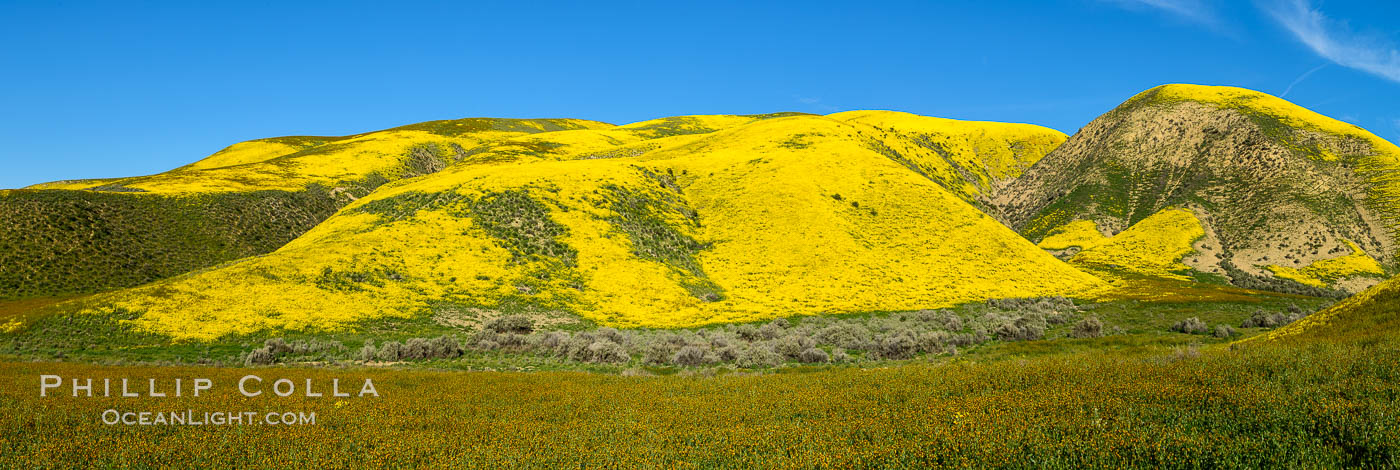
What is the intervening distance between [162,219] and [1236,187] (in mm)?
130098

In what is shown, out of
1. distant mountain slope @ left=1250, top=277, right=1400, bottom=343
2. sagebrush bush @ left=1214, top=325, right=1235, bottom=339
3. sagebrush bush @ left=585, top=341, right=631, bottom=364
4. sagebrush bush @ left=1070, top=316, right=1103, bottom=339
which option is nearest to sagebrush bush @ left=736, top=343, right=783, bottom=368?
sagebrush bush @ left=585, top=341, right=631, bottom=364

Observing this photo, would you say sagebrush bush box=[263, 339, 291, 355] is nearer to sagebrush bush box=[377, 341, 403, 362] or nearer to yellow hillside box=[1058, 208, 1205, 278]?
sagebrush bush box=[377, 341, 403, 362]

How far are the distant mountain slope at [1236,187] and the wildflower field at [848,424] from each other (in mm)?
69001

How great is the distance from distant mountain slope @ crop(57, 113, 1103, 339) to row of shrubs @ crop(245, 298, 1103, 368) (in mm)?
4716

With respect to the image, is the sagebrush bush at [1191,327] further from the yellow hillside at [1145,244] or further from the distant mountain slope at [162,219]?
the distant mountain slope at [162,219]

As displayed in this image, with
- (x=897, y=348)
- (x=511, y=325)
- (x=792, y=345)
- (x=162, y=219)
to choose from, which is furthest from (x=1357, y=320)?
(x=162, y=219)

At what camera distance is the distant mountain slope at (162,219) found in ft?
169

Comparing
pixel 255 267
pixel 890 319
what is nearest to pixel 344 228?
pixel 255 267

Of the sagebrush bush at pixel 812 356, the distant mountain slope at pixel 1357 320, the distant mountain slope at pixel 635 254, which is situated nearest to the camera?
the distant mountain slope at pixel 1357 320

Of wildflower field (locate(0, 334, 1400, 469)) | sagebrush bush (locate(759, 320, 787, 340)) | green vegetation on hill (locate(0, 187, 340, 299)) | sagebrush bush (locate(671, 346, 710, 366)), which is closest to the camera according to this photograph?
wildflower field (locate(0, 334, 1400, 469))

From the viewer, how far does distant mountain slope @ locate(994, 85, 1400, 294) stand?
232 feet

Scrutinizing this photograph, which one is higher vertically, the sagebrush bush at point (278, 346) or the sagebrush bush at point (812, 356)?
the sagebrush bush at point (278, 346)

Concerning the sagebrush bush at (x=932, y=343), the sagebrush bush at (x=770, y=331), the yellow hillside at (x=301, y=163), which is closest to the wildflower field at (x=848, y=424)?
the sagebrush bush at (x=932, y=343)

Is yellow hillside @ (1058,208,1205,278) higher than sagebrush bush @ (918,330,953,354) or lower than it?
higher
